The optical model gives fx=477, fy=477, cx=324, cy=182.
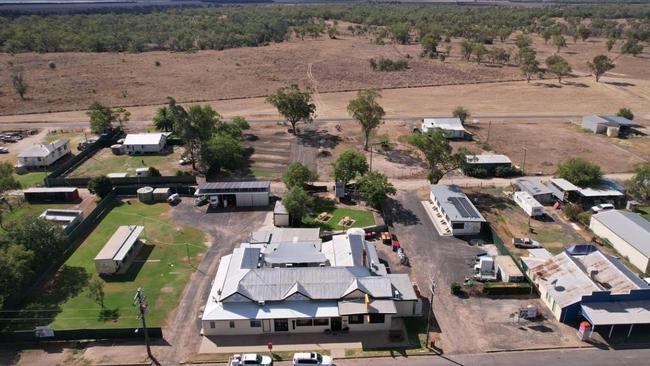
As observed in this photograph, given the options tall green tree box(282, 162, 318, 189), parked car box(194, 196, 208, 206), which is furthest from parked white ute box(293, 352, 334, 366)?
parked car box(194, 196, 208, 206)

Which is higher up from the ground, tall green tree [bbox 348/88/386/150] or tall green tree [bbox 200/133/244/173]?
tall green tree [bbox 348/88/386/150]

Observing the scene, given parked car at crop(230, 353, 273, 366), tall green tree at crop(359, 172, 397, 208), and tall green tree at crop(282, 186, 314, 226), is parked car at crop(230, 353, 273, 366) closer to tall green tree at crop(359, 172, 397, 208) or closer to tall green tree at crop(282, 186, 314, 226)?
tall green tree at crop(282, 186, 314, 226)

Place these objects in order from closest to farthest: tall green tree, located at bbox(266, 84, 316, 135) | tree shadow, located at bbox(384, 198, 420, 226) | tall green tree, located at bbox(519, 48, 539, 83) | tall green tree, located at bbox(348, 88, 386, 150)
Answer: tree shadow, located at bbox(384, 198, 420, 226) → tall green tree, located at bbox(348, 88, 386, 150) → tall green tree, located at bbox(266, 84, 316, 135) → tall green tree, located at bbox(519, 48, 539, 83)

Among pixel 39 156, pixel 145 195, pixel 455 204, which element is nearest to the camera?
pixel 455 204

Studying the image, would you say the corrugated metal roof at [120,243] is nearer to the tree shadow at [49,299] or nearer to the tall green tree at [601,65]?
the tree shadow at [49,299]

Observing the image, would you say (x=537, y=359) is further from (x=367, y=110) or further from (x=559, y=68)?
(x=559, y=68)

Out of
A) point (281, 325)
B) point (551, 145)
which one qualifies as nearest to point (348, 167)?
point (281, 325)

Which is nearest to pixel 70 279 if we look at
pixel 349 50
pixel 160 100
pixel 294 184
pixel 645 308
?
pixel 294 184
